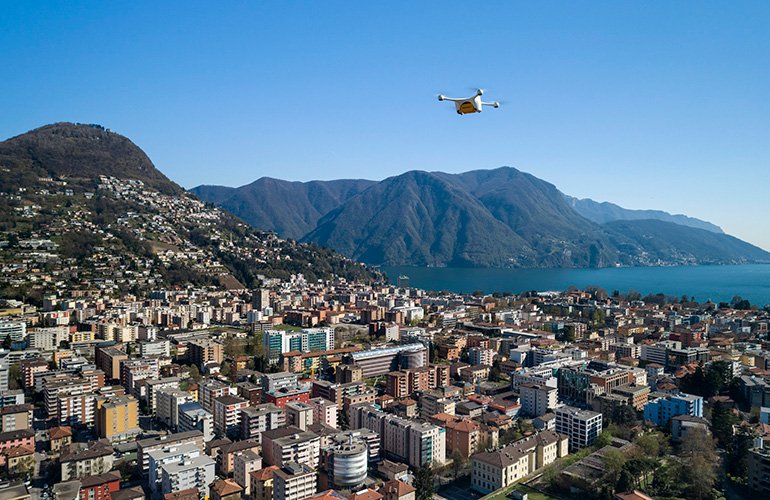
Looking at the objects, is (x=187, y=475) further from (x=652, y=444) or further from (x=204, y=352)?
(x=204, y=352)

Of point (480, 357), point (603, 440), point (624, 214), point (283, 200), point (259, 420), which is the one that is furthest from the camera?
point (624, 214)

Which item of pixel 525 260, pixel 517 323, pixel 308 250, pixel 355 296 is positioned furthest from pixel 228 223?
pixel 525 260

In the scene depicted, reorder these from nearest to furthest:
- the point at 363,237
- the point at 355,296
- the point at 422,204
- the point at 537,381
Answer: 1. the point at 537,381
2. the point at 355,296
3. the point at 363,237
4. the point at 422,204

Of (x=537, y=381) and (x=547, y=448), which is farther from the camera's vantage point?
(x=537, y=381)

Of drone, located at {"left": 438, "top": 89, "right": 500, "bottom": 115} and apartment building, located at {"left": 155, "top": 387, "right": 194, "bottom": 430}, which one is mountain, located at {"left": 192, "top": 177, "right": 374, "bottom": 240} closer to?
apartment building, located at {"left": 155, "top": 387, "right": 194, "bottom": 430}

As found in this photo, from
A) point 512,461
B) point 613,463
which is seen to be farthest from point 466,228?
point 613,463

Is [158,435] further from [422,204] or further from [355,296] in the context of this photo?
[422,204]

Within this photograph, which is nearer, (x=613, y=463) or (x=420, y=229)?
(x=613, y=463)
